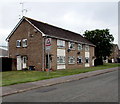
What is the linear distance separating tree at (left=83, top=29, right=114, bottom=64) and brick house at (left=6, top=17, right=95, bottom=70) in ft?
47.3

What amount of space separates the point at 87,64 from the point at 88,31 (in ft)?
42.4

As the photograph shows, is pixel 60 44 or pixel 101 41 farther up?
pixel 101 41

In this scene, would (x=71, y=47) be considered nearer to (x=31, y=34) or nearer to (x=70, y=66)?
(x=70, y=66)

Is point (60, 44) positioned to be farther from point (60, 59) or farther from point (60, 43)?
point (60, 59)

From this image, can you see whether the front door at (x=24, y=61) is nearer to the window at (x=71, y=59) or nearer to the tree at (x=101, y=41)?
the window at (x=71, y=59)

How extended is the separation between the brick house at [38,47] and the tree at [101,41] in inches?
567

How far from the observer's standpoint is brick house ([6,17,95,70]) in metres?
23.7

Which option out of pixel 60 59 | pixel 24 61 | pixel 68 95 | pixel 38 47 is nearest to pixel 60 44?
pixel 60 59

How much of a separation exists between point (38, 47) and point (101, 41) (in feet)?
77.9

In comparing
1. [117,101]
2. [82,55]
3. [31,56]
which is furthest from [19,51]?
[117,101]

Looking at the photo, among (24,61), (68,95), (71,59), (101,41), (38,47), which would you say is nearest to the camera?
(68,95)

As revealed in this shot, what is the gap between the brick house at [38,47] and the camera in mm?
23734

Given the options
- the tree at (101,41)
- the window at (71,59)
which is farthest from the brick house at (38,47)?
the tree at (101,41)

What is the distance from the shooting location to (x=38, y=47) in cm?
2398
